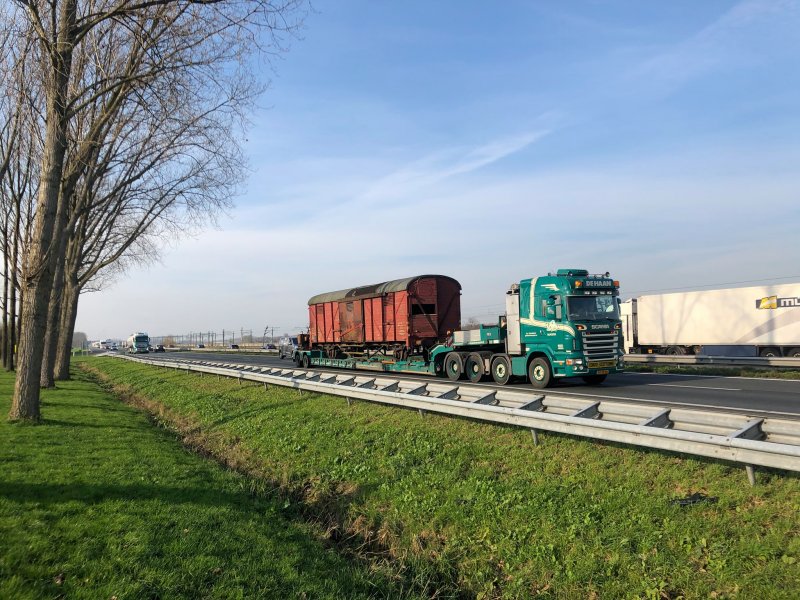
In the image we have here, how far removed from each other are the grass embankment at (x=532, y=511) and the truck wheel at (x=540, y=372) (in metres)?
6.43

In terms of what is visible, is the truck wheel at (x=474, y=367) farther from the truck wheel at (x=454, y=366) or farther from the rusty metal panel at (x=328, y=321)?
the rusty metal panel at (x=328, y=321)

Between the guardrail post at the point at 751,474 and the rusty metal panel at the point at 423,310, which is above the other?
the rusty metal panel at the point at 423,310

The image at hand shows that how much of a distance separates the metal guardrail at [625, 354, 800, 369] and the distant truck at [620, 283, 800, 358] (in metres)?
2.84

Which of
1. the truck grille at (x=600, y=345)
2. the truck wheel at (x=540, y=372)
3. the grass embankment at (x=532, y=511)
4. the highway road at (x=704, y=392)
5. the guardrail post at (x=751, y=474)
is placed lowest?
the grass embankment at (x=532, y=511)

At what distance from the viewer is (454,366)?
19.1m

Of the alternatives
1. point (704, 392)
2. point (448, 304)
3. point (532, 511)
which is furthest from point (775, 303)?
point (532, 511)

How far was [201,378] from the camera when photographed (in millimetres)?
21625

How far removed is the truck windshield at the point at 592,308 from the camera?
603 inches

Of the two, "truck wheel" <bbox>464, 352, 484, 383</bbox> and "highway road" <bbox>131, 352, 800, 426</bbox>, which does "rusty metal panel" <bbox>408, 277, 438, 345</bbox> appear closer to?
"truck wheel" <bbox>464, 352, 484, 383</bbox>

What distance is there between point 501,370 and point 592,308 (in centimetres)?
340

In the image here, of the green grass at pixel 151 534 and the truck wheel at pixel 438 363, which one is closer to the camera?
the green grass at pixel 151 534

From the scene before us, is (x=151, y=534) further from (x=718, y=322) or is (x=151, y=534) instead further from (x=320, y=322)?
(x=718, y=322)

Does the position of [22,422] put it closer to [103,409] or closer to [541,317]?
[103,409]

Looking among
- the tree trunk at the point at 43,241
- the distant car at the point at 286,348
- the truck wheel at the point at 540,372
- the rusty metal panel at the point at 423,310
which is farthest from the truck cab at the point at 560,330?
the distant car at the point at 286,348
